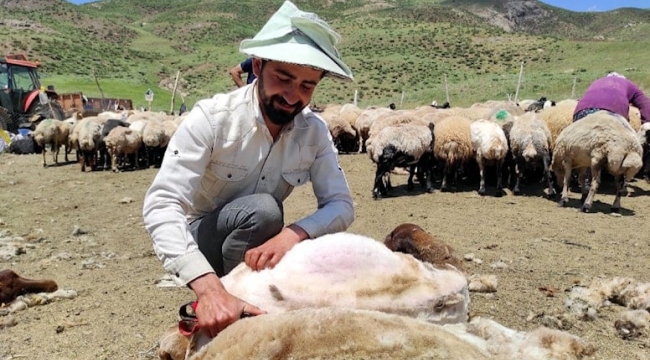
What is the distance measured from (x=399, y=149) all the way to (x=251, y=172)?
22.9 feet

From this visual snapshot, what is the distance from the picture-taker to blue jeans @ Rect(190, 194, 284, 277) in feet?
8.11

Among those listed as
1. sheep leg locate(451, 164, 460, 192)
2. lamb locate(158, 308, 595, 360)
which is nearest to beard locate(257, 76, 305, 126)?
lamb locate(158, 308, 595, 360)

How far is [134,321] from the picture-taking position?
12.1ft

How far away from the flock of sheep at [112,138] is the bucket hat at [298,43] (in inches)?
456

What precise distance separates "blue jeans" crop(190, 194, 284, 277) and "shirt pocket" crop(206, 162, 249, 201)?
0.29ft

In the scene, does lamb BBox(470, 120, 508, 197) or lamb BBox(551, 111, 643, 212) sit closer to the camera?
lamb BBox(551, 111, 643, 212)

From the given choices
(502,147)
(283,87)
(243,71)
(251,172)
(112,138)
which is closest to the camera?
(283,87)

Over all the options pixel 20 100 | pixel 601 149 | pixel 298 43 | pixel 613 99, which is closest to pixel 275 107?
pixel 298 43

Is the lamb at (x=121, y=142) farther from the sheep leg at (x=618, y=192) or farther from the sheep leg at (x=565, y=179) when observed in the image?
the sheep leg at (x=618, y=192)

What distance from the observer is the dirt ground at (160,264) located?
11.4ft

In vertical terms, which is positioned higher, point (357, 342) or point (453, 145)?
point (357, 342)

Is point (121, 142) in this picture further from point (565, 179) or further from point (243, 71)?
point (565, 179)

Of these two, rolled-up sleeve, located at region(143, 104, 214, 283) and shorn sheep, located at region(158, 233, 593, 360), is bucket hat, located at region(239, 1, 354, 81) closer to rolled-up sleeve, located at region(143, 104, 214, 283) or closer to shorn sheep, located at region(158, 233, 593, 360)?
rolled-up sleeve, located at region(143, 104, 214, 283)

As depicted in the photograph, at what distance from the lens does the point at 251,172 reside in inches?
102
